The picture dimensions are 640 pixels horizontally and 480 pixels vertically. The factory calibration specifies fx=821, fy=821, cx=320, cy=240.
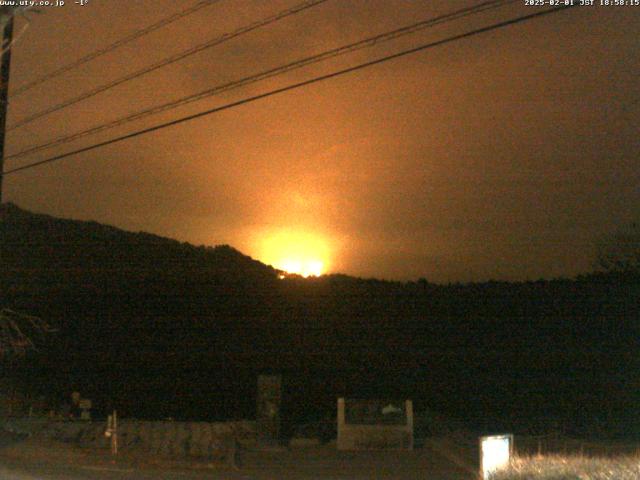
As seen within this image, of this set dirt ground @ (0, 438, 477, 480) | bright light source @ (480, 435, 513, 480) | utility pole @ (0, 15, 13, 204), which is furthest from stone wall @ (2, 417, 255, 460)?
bright light source @ (480, 435, 513, 480)

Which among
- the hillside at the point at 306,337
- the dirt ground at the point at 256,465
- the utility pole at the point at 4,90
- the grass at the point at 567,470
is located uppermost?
the utility pole at the point at 4,90

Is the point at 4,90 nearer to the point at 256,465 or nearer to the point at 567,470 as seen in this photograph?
the point at 256,465

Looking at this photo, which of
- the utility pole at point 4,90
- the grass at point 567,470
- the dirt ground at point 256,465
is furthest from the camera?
the utility pole at point 4,90

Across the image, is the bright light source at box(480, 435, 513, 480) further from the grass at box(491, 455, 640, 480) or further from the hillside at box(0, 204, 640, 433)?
the hillside at box(0, 204, 640, 433)

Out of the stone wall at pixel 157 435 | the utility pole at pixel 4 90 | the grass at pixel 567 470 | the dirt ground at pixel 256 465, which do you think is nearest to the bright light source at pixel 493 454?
the grass at pixel 567 470

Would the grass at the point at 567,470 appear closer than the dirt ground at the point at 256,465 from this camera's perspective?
Yes

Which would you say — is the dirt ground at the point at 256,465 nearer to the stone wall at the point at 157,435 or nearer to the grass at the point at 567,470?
the stone wall at the point at 157,435

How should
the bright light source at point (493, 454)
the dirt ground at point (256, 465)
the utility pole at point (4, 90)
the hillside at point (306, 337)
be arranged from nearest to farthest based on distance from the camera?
the bright light source at point (493, 454) → the dirt ground at point (256, 465) → the utility pole at point (4, 90) → the hillside at point (306, 337)
